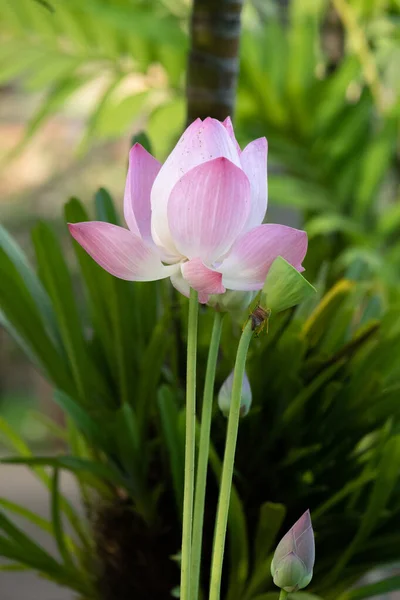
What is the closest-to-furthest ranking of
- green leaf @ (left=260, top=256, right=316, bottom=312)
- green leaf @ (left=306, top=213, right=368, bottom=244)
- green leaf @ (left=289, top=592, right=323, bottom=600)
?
1. green leaf @ (left=260, top=256, right=316, bottom=312)
2. green leaf @ (left=289, top=592, right=323, bottom=600)
3. green leaf @ (left=306, top=213, right=368, bottom=244)

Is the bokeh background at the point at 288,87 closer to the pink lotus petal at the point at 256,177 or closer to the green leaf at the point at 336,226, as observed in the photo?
the green leaf at the point at 336,226

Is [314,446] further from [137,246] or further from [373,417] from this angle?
[137,246]

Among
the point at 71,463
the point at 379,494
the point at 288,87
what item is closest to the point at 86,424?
the point at 71,463

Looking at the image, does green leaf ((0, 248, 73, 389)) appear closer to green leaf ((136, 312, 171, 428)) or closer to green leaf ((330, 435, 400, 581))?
green leaf ((136, 312, 171, 428))

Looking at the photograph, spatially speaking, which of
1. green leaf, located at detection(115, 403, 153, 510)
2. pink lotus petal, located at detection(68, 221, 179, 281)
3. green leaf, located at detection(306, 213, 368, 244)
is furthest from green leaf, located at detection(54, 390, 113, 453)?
green leaf, located at detection(306, 213, 368, 244)

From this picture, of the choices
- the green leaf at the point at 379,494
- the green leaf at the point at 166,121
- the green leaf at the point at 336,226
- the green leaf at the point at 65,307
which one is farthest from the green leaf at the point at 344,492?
the green leaf at the point at 166,121
